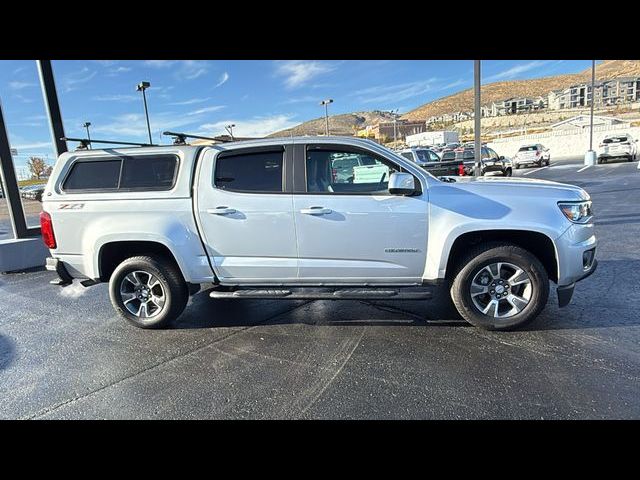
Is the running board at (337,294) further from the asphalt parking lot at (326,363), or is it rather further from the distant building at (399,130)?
the distant building at (399,130)

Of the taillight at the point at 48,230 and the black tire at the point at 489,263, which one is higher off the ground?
the taillight at the point at 48,230

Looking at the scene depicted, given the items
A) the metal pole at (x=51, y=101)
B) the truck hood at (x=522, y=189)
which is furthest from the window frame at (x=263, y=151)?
the metal pole at (x=51, y=101)

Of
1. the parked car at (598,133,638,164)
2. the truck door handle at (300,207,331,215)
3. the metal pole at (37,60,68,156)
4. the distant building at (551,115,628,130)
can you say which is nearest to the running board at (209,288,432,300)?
the truck door handle at (300,207,331,215)

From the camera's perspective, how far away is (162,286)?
402cm

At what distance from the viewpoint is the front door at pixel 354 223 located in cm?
359

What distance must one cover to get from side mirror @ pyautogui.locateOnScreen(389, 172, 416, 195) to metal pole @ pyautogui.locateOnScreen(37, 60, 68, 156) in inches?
269

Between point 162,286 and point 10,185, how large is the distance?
18.1ft

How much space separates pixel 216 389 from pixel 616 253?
6368mm

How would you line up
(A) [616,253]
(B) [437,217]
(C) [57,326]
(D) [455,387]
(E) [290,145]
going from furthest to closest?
(A) [616,253], (C) [57,326], (E) [290,145], (B) [437,217], (D) [455,387]

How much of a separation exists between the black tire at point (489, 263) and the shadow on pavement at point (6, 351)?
14.4ft
